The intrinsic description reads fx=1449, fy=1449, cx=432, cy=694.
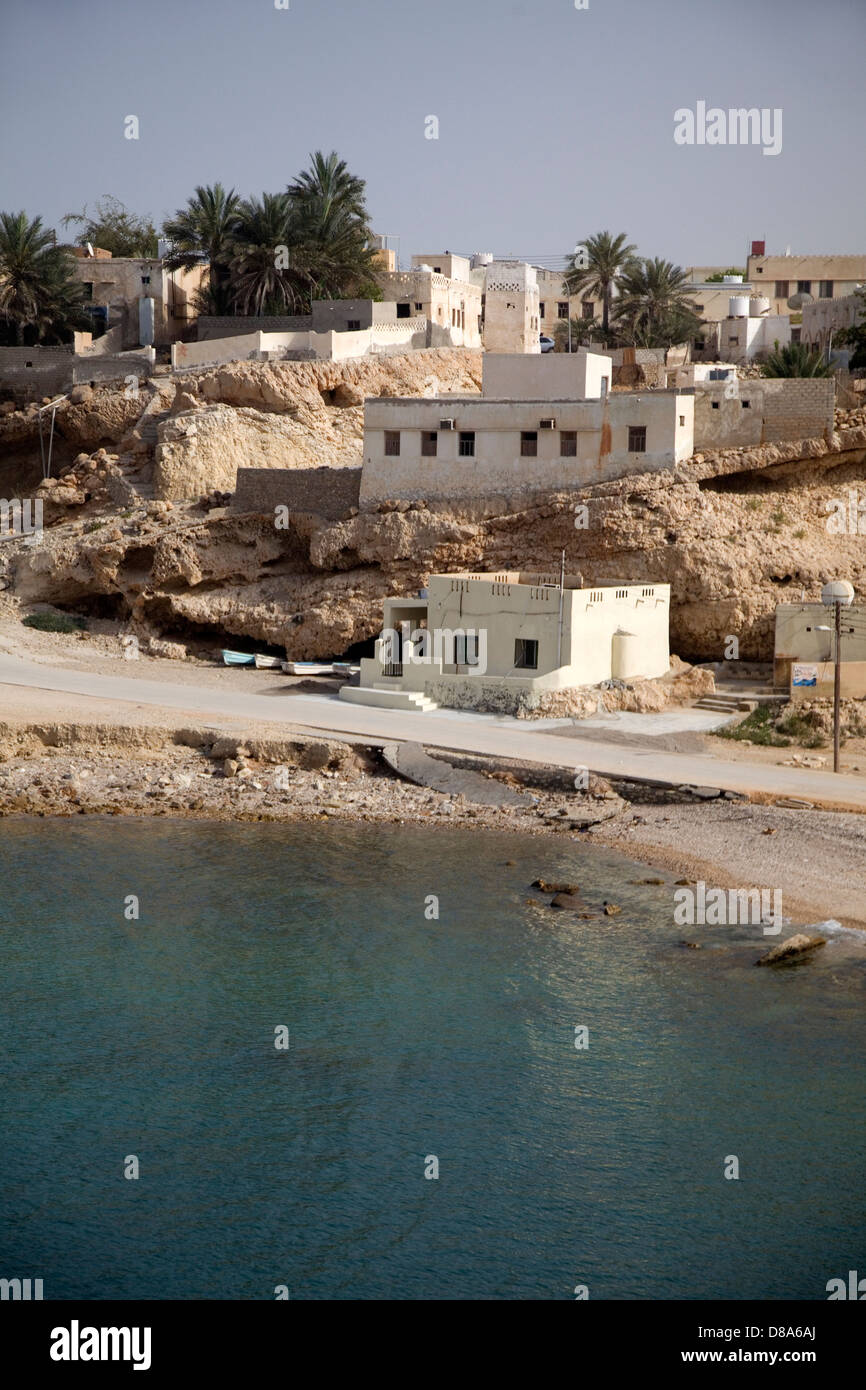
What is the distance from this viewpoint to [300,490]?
1523 inches

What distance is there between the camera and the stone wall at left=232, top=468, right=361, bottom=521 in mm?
38062

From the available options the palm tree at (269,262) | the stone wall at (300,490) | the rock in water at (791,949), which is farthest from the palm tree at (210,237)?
the rock in water at (791,949)

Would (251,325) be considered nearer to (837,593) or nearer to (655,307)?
(655,307)

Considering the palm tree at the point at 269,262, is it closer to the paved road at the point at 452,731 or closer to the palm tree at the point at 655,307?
the palm tree at the point at 655,307

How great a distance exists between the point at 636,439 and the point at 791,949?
60.7 feet

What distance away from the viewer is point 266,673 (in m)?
36.2

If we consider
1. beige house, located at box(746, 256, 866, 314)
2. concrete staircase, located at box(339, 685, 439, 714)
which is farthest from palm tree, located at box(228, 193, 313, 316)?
beige house, located at box(746, 256, 866, 314)

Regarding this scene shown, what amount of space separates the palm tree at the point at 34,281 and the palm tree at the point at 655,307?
66.7 feet

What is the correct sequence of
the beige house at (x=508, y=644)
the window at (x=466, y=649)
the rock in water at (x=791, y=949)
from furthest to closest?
the window at (x=466, y=649) → the beige house at (x=508, y=644) → the rock in water at (x=791, y=949)

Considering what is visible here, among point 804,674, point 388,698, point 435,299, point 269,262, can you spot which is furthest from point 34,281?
point 804,674

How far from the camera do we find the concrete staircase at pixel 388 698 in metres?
31.7
